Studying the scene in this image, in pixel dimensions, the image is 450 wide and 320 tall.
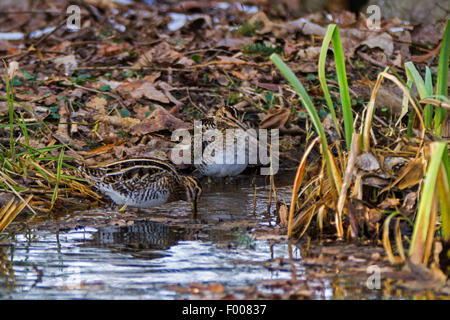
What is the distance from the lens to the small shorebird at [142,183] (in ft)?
19.4

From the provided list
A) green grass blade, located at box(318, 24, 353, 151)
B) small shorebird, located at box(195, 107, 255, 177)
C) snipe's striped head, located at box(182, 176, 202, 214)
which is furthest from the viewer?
small shorebird, located at box(195, 107, 255, 177)

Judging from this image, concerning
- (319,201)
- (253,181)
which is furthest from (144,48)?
(319,201)

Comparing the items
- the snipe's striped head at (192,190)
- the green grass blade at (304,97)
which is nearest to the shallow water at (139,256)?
the snipe's striped head at (192,190)

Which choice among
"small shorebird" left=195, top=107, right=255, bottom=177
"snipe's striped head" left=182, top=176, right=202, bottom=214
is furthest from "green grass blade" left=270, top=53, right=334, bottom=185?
"small shorebird" left=195, top=107, right=255, bottom=177

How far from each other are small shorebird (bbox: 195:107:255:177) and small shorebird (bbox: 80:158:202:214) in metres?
0.75

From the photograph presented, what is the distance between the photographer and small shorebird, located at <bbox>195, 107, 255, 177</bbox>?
685 centimetres

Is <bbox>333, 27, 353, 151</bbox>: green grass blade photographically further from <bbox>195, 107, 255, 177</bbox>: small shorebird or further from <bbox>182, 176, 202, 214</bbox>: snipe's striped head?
<bbox>195, 107, 255, 177</bbox>: small shorebird

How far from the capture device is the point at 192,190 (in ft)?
19.5

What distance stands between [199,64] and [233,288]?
5405mm

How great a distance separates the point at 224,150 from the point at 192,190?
107cm

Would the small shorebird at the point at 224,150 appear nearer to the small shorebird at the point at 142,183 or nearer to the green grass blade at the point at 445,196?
the small shorebird at the point at 142,183


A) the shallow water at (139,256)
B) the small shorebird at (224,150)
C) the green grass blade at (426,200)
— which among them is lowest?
the shallow water at (139,256)

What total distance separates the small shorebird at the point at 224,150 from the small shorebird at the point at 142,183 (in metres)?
0.75
